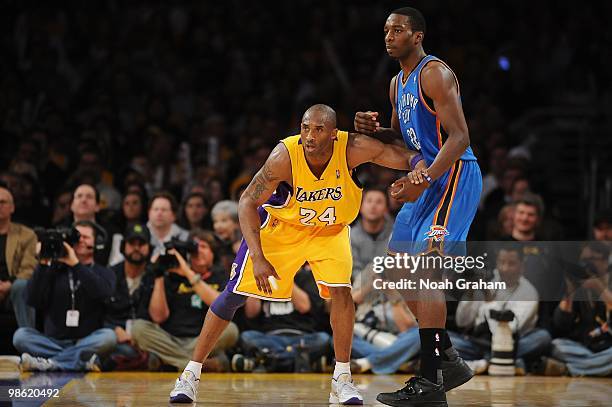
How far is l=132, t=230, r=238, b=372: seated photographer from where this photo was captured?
7.61 metres

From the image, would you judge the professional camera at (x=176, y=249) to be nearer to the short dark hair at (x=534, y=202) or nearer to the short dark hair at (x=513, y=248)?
the short dark hair at (x=513, y=248)

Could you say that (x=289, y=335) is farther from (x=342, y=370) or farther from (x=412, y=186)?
(x=412, y=186)

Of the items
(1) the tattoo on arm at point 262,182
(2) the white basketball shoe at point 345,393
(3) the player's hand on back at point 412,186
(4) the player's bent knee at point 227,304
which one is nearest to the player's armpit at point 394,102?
(3) the player's hand on back at point 412,186

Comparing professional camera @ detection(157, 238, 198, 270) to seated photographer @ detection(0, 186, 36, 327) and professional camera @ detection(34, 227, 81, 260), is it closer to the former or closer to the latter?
professional camera @ detection(34, 227, 81, 260)

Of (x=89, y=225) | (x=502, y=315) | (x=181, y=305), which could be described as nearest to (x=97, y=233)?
(x=89, y=225)

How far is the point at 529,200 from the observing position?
26.8ft

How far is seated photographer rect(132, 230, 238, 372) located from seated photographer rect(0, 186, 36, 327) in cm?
86

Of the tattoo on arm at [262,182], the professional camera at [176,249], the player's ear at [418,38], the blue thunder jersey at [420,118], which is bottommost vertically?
the professional camera at [176,249]

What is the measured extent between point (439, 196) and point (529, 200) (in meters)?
2.75

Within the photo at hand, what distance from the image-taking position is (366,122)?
586cm

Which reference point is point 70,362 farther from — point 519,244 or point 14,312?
point 519,244

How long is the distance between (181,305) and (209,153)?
3341 millimetres

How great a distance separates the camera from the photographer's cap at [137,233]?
7.89 m

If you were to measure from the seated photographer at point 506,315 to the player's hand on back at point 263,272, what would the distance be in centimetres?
244
